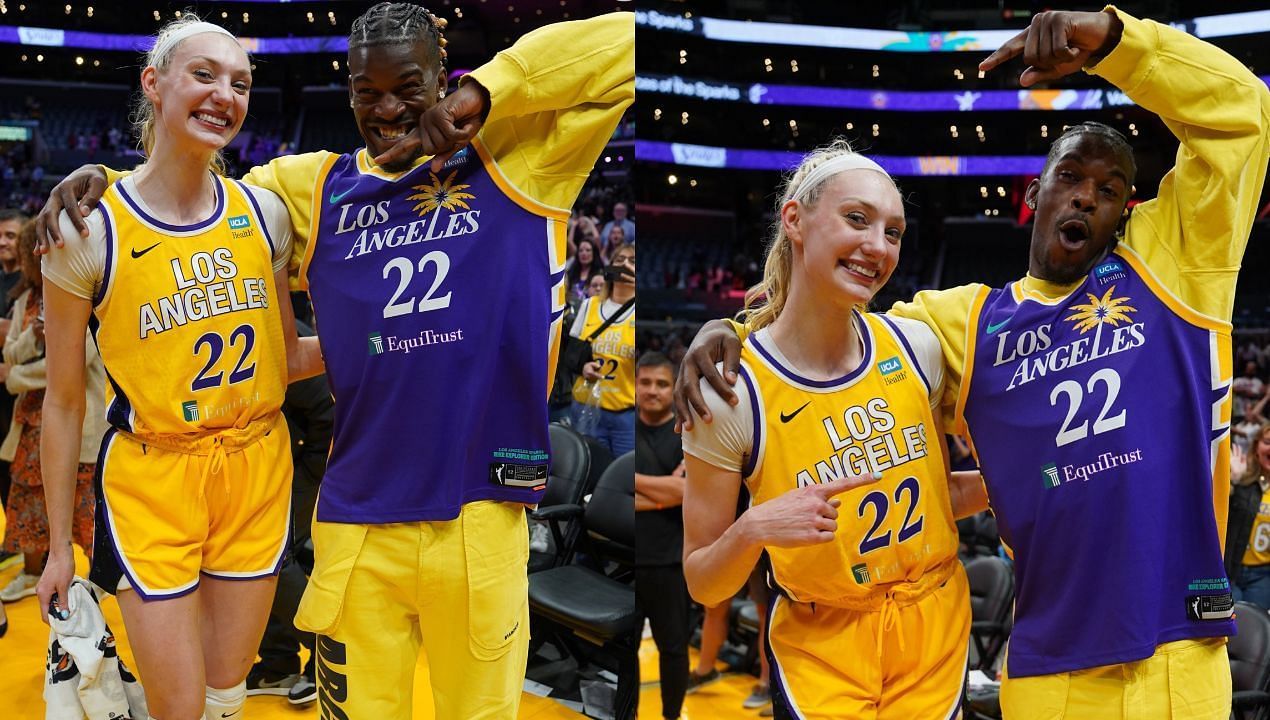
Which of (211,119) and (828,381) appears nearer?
(828,381)

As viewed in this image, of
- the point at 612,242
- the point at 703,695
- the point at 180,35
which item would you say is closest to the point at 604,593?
the point at 612,242

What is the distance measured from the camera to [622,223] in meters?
3.74

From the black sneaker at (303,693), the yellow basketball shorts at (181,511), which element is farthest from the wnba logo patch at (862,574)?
the black sneaker at (303,693)

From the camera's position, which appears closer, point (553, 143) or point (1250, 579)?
point (553, 143)

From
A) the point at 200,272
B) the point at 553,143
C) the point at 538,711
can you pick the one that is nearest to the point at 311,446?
the point at 538,711

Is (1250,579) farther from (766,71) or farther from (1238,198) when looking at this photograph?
(766,71)

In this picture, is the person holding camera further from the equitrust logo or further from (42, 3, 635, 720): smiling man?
the equitrust logo

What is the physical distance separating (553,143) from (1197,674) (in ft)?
5.75

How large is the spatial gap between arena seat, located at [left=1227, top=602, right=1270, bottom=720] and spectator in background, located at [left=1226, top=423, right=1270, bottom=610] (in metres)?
1.34

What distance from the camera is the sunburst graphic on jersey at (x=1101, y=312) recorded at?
6.79 feet

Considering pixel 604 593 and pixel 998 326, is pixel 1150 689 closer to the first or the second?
pixel 998 326

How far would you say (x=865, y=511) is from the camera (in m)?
2.04

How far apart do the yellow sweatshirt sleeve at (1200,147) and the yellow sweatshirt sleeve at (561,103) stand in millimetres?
1031

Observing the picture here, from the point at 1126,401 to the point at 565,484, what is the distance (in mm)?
2641
